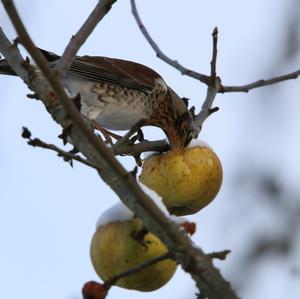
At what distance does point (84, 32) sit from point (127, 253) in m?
1.67

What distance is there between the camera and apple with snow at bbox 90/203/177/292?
8.43ft

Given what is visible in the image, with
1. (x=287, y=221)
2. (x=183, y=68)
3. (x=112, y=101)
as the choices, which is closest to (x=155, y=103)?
(x=112, y=101)

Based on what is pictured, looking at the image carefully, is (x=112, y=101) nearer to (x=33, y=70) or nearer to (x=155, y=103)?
(x=155, y=103)

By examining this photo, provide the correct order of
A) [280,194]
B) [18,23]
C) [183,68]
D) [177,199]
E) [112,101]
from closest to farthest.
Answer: [18,23]
[280,194]
[177,199]
[183,68]
[112,101]

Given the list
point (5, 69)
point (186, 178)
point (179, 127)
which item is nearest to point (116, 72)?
Answer: point (179, 127)

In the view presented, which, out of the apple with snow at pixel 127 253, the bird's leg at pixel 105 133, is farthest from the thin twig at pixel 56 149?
the bird's leg at pixel 105 133

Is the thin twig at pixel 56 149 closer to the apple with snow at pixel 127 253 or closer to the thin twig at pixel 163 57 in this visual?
the apple with snow at pixel 127 253

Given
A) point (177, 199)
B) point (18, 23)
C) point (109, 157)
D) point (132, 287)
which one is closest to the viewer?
point (18, 23)

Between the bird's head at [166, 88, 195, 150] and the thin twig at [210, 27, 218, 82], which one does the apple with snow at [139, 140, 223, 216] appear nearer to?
the bird's head at [166, 88, 195, 150]

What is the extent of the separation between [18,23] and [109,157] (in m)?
0.43

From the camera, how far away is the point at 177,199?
3842 millimetres

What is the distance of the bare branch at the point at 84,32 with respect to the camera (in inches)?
147

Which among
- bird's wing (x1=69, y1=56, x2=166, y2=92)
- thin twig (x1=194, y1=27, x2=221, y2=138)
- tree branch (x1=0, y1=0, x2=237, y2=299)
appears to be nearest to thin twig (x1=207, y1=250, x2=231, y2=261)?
tree branch (x1=0, y1=0, x2=237, y2=299)

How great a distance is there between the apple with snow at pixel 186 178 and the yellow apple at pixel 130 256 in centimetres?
120
